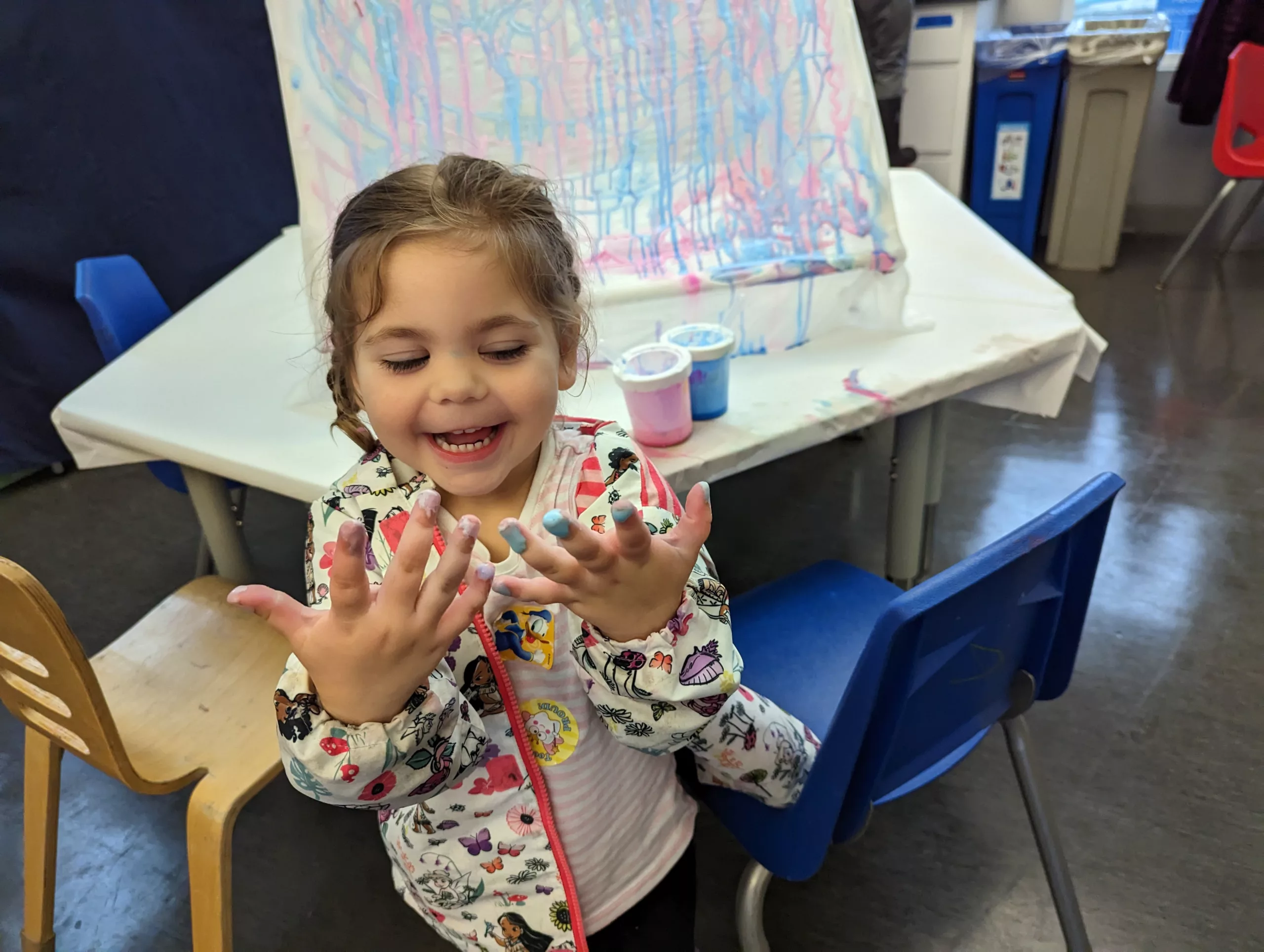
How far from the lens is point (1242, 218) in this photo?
10.8ft

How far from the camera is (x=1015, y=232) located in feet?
12.4

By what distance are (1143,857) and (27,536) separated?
274 centimetres

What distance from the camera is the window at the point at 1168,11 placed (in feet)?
12.4

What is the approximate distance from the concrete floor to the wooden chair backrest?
0.54 m

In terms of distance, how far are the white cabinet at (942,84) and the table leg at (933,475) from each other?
8.68ft

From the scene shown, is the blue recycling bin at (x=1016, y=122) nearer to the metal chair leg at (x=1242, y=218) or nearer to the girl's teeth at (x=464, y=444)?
the metal chair leg at (x=1242, y=218)

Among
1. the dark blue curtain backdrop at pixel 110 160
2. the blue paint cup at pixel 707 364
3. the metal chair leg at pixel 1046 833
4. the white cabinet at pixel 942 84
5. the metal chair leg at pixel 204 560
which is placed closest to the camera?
the metal chair leg at pixel 1046 833

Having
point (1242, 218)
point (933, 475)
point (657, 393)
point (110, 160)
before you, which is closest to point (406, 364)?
point (657, 393)

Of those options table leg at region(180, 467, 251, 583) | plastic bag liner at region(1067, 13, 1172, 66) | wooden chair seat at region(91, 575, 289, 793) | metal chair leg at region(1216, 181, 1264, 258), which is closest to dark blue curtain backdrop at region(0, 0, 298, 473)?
table leg at region(180, 467, 251, 583)

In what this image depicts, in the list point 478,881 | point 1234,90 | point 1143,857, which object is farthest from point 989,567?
point 1234,90

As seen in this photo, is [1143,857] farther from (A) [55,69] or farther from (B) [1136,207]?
(B) [1136,207]

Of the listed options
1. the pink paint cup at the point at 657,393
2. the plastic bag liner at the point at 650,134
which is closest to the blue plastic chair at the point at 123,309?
the plastic bag liner at the point at 650,134

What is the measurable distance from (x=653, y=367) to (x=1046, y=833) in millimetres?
750

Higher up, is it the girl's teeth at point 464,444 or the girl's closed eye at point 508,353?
the girl's closed eye at point 508,353
